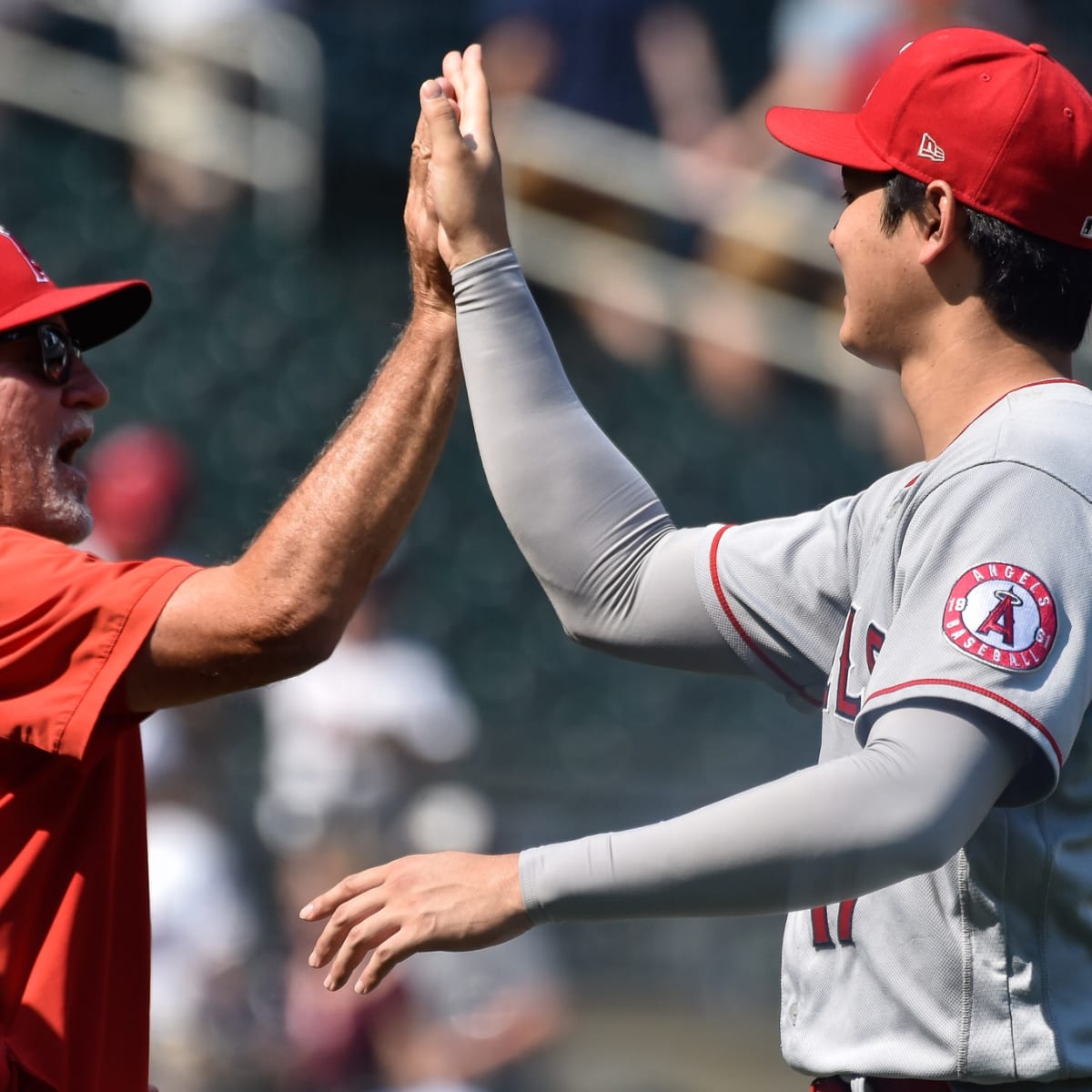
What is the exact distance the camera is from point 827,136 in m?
1.69

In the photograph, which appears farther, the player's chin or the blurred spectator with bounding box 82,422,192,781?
the blurred spectator with bounding box 82,422,192,781

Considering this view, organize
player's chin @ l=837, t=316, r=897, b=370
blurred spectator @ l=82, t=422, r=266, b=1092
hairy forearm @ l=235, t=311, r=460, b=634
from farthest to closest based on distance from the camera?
blurred spectator @ l=82, t=422, r=266, b=1092 < hairy forearm @ l=235, t=311, r=460, b=634 < player's chin @ l=837, t=316, r=897, b=370

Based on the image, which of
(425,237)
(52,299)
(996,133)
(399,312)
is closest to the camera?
(996,133)

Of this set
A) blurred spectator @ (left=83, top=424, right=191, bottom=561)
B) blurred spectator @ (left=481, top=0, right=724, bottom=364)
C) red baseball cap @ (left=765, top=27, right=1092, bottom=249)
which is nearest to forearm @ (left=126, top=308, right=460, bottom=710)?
red baseball cap @ (left=765, top=27, right=1092, bottom=249)

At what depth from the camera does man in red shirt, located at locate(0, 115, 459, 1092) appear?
5.72 ft

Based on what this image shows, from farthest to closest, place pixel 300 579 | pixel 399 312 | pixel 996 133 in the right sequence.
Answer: pixel 399 312
pixel 300 579
pixel 996 133

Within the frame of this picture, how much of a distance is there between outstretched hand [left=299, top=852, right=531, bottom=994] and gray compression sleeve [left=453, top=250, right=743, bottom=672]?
462 mm

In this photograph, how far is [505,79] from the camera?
6133mm

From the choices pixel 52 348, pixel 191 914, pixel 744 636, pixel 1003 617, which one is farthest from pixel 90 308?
pixel 191 914

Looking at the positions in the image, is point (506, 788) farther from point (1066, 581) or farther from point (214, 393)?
point (1066, 581)

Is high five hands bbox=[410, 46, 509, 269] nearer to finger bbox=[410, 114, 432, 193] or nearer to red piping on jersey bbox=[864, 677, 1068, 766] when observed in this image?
finger bbox=[410, 114, 432, 193]

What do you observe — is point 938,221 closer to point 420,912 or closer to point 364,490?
point 364,490

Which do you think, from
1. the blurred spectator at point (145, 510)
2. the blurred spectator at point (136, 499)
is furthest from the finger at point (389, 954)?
the blurred spectator at point (136, 499)

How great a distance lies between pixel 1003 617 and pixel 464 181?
792mm
